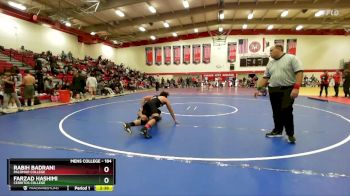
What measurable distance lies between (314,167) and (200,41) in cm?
2729

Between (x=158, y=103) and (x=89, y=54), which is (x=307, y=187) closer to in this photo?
(x=158, y=103)

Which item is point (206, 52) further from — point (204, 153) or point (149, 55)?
point (204, 153)

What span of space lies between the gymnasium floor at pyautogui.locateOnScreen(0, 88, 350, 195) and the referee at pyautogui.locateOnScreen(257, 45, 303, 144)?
0.50 meters

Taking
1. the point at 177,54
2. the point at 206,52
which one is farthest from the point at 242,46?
the point at 177,54

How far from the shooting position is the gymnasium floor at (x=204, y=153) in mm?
2680

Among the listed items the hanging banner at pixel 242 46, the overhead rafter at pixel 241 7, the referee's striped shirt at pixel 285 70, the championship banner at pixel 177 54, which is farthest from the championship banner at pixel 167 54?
the referee's striped shirt at pixel 285 70

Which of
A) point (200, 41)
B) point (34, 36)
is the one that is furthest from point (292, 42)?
point (34, 36)

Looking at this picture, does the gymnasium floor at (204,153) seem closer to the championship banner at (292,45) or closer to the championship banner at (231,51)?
the championship banner at (231,51)

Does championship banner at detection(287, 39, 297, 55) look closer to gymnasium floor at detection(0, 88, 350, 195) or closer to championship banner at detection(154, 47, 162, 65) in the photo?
championship banner at detection(154, 47, 162, 65)

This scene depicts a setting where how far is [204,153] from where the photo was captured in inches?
150

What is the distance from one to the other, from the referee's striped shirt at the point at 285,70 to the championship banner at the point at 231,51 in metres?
25.0

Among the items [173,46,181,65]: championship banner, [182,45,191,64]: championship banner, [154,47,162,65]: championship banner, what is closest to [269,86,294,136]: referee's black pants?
[182,45,191,64]: championship banner

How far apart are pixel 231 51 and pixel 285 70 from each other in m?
25.4

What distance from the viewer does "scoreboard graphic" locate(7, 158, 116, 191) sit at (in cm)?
184
